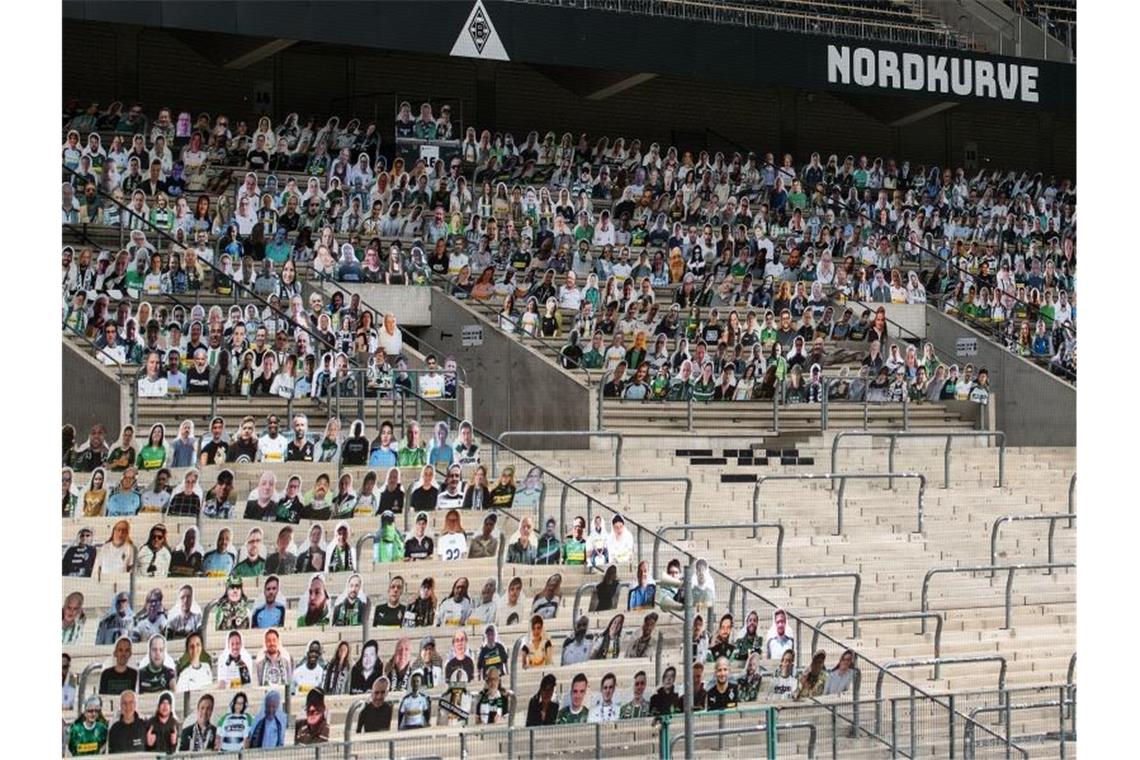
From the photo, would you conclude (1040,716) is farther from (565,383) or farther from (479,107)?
(479,107)

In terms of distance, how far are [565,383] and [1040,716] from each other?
801 centimetres

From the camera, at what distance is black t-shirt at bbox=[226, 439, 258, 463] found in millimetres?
18781

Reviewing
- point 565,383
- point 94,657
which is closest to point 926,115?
point 565,383

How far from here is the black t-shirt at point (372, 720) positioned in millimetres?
14844

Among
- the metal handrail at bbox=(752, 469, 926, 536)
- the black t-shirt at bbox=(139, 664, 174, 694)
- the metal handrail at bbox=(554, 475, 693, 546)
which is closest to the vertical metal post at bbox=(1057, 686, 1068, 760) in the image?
the metal handrail at bbox=(554, 475, 693, 546)

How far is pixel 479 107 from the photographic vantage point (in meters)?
31.5

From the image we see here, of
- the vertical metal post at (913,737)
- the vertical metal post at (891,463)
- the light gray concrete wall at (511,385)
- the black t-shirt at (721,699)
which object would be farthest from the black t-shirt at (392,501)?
the vertical metal post at (891,463)

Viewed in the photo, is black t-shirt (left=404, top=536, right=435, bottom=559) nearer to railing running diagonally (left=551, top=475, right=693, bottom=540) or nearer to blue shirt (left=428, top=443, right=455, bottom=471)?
railing running diagonally (left=551, top=475, right=693, bottom=540)

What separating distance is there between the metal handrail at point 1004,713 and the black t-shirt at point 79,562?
659 centimetres

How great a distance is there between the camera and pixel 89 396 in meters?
19.5

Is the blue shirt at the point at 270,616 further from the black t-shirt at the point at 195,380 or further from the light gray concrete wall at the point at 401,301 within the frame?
the light gray concrete wall at the point at 401,301

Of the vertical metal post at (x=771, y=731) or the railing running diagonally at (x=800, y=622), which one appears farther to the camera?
the railing running diagonally at (x=800, y=622)

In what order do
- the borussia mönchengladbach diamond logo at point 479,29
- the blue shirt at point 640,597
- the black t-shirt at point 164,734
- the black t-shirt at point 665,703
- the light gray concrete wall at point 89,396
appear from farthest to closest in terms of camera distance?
the borussia mönchengladbach diamond logo at point 479,29, the light gray concrete wall at point 89,396, the blue shirt at point 640,597, the black t-shirt at point 665,703, the black t-shirt at point 164,734

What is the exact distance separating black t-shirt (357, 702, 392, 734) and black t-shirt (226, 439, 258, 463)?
4488 millimetres
